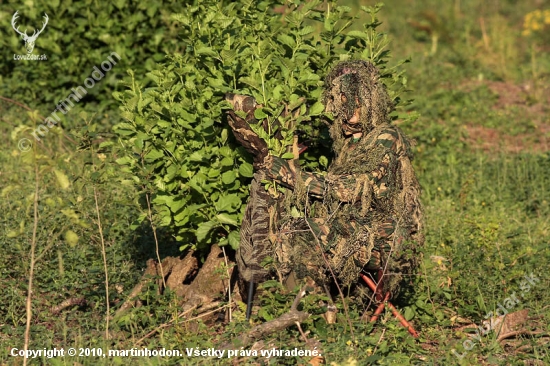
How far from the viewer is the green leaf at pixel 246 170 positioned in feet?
18.1

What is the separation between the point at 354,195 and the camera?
17.1 ft

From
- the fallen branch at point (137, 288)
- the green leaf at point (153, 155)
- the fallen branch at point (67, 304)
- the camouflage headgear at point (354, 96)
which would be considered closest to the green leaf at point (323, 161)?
the camouflage headgear at point (354, 96)

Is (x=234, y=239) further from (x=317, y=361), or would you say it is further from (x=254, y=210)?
(x=317, y=361)

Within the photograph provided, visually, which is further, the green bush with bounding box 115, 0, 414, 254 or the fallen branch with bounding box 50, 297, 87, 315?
the fallen branch with bounding box 50, 297, 87, 315

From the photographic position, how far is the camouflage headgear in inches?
212

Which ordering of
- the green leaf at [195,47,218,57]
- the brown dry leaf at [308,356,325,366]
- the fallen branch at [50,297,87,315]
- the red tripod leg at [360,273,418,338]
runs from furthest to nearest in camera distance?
the fallen branch at [50,297,87,315] < the red tripod leg at [360,273,418,338] < the green leaf at [195,47,218,57] < the brown dry leaf at [308,356,325,366]

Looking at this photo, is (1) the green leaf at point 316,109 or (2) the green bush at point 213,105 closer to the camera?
(1) the green leaf at point 316,109

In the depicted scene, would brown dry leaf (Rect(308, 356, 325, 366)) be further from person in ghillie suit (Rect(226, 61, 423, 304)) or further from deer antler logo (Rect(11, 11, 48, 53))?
deer antler logo (Rect(11, 11, 48, 53))

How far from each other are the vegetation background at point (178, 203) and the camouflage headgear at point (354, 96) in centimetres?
24

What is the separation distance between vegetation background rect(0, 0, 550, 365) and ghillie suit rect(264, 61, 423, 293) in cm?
30

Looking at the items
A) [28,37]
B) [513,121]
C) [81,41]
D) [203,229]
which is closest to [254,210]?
[203,229]

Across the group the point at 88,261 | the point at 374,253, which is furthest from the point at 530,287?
the point at 88,261

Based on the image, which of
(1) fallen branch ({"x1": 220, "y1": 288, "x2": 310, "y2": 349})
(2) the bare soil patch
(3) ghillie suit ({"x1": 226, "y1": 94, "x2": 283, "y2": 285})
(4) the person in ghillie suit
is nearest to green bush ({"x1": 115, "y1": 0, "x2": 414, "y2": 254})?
(3) ghillie suit ({"x1": 226, "y1": 94, "x2": 283, "y2": 285})

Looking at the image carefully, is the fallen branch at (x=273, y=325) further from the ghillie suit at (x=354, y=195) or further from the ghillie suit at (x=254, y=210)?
the ghillie suit at (x=254, y=210)
